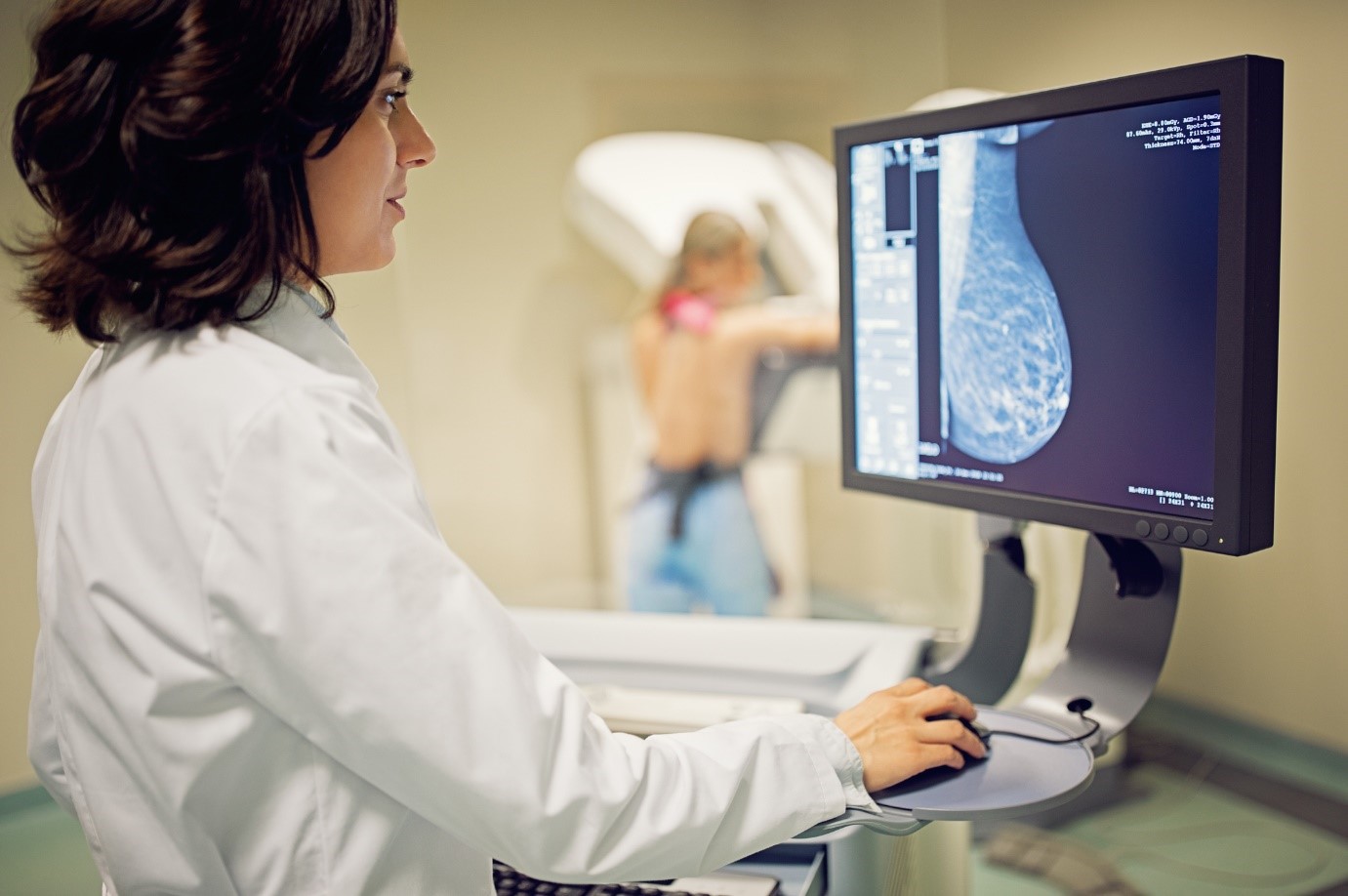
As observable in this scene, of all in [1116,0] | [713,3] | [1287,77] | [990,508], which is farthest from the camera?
[713,3]

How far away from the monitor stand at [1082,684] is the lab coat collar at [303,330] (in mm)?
466

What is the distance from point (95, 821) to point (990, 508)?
2.21ft

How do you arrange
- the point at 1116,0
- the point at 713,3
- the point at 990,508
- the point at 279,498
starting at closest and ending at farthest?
the point at 279,498, the point at 990,508, the point at 1116,0, the point at 713,3

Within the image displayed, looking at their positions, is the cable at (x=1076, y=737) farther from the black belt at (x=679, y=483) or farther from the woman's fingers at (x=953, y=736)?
the black belt at (x=679, y=483)

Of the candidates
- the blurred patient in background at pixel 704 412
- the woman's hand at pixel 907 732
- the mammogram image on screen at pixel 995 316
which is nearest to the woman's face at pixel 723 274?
the blurred patient in background at pixel 704 412

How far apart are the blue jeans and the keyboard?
214 centimetres

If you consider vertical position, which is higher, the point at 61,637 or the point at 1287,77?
the point at 1287,77

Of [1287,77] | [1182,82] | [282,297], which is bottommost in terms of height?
[282,297]

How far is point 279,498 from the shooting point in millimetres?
574

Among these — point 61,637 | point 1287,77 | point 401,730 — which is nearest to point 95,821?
point 61,637

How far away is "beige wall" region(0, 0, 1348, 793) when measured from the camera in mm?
1937

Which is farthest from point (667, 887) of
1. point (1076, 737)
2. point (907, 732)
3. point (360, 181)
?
point (360, 181)

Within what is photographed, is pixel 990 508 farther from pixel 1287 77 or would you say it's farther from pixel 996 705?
pixel 1287 77

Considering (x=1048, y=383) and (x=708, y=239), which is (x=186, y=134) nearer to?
(x=1048, y=383)
